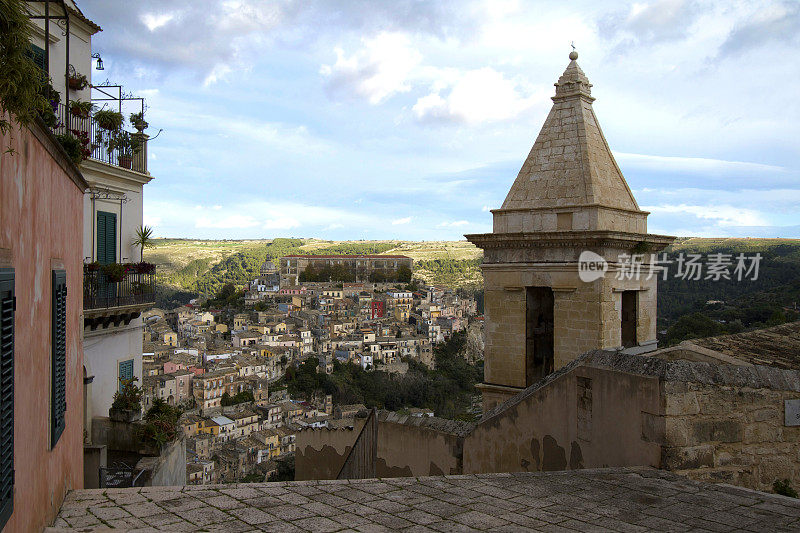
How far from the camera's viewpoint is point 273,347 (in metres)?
94.1

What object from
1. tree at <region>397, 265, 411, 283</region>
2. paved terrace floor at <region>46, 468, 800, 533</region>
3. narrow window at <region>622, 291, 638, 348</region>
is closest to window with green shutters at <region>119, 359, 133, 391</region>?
paved terrace floor at <region>46, 468, 800, 533</region>

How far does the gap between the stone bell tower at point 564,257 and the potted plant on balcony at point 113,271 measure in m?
6.02

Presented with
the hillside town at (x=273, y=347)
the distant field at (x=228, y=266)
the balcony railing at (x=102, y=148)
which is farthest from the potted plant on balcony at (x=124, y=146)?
the distant field at (x=228, y=266)

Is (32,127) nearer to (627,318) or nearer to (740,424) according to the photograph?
(740,424)

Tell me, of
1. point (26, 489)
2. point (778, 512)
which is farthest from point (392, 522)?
point (778, 512)

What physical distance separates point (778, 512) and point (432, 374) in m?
83.6

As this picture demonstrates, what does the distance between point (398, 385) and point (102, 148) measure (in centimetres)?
6476

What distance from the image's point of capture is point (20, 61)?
7.67ft

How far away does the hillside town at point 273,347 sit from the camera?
186 feet

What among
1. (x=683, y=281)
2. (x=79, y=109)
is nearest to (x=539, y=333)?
(x=79, y=109)

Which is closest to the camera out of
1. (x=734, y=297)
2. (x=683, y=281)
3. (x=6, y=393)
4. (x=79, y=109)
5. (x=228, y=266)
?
(x=6, y=393)

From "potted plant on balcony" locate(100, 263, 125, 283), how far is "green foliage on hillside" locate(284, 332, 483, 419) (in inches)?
2053

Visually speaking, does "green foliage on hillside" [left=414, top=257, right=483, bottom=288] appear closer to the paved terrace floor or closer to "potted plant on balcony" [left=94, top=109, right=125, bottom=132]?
"potted plant on balcony" [left=94, top=109, right=125, bottom=132]

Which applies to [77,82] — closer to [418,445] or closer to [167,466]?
[167,466]
